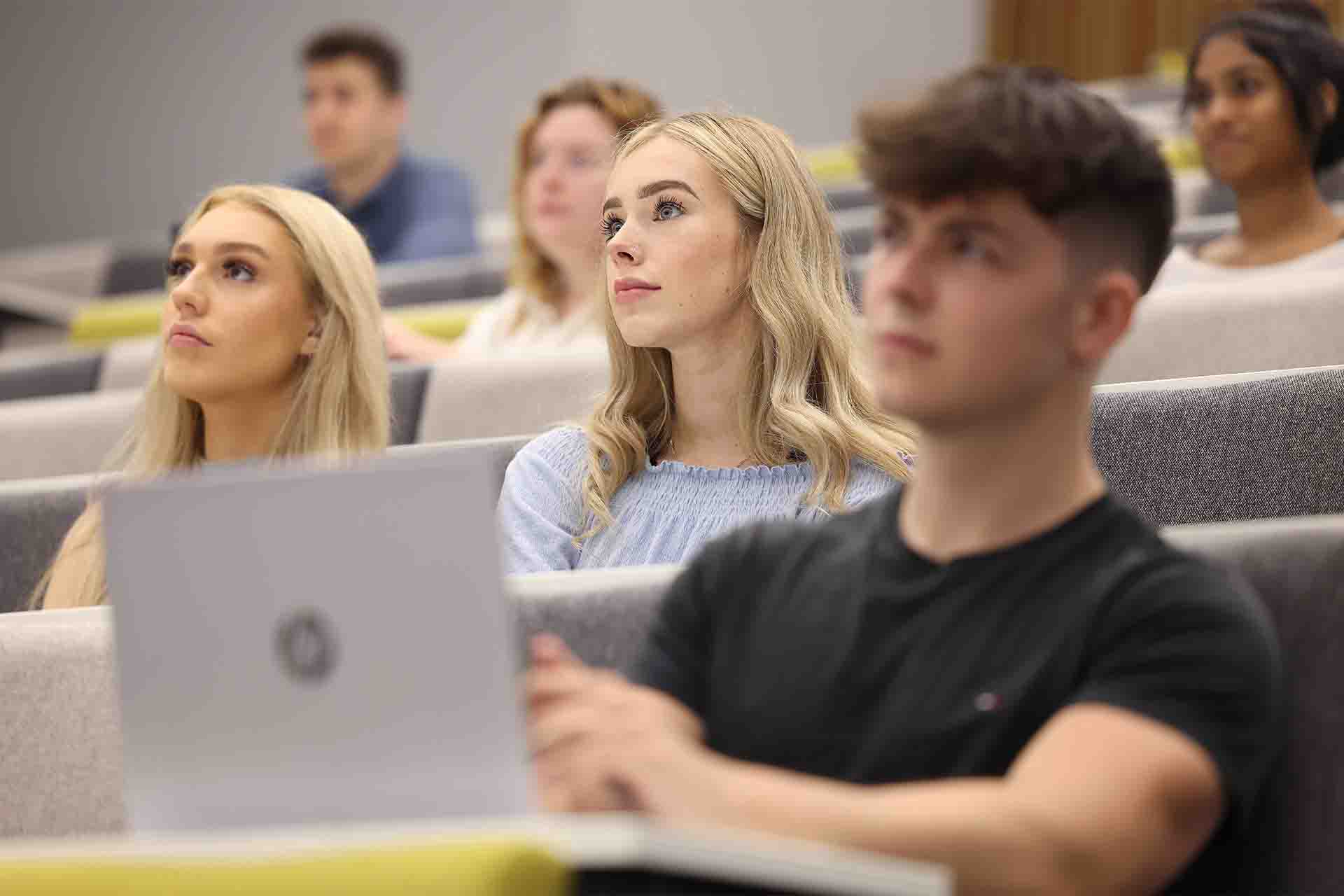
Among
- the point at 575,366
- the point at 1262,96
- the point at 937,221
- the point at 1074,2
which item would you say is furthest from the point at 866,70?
the point at 937,221

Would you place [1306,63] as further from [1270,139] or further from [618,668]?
[618,668]

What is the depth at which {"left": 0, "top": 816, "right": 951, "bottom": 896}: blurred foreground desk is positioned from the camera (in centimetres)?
62

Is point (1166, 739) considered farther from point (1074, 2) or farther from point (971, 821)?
point (1074, 2)

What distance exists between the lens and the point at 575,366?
183 cm

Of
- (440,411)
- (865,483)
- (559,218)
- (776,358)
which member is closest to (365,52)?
(559,218)

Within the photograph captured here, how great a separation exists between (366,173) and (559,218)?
1.07 metres

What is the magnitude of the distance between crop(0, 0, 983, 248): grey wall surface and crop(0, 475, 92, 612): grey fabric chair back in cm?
356

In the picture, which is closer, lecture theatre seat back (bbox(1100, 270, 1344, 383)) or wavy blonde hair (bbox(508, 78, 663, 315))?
lecture theatre seat back (bbox(1100, 270, 1344, 383))

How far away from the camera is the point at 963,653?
0.80 meters

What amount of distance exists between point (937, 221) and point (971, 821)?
0.28 metres

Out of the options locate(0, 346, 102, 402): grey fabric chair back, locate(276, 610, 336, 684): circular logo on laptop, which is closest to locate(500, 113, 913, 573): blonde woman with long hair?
locate(276, 610, 336, 684): circular logo on laptop

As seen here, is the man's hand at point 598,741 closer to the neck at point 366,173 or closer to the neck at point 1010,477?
the neck at point 1010,477

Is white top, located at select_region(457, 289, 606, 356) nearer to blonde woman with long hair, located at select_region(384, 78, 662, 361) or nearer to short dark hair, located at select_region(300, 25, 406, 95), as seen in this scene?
blonde woman with long hair, located at select_region(384, 78, 662, 361)

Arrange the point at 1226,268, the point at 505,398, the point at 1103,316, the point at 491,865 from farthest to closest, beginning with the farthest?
the point at 1226,268
the point at 505,398
the point at 1103,316
the point at 491,865
